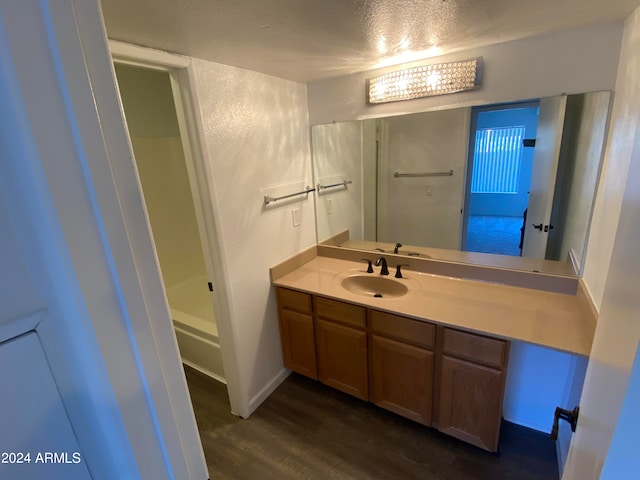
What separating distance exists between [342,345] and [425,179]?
1244 mm

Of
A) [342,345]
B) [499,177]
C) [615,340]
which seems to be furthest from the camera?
[342,345]

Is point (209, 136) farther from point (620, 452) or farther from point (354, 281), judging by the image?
point (620, 452)

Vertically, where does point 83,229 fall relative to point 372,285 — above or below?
A: above

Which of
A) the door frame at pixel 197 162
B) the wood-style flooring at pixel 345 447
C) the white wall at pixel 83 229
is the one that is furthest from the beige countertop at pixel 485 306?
the white wall at pixel 83 229

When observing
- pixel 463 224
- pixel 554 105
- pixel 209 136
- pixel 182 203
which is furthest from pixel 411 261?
pixel 182 203

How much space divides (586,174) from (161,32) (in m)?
2.05

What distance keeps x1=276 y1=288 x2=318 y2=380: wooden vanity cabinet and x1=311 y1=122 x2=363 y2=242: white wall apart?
63 centimetres

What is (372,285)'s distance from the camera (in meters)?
2.16

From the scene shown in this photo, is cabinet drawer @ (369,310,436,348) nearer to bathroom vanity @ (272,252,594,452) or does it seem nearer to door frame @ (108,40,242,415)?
bathroom vanity @ (272,252,594,452)

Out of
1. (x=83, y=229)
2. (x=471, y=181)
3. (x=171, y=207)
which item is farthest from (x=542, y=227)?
(x=171, y=207)

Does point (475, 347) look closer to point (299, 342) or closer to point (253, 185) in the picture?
point (299, 342)

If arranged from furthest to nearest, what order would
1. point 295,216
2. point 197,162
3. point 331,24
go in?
point 295,216
point 197,162
point 331,24

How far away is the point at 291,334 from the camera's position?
2.19m

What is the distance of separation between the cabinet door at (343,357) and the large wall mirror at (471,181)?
2.40 feet
